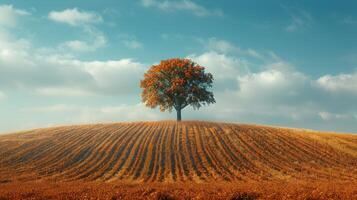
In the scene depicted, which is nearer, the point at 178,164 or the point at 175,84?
the point at 178,164

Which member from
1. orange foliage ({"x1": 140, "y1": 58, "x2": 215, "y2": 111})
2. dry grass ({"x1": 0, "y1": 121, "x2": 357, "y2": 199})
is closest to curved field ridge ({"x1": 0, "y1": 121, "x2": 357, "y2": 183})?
dry grass ({"x1": 0, "y1": 121, "x2": 357, "y2": 199})

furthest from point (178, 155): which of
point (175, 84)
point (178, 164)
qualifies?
point (175, 84)

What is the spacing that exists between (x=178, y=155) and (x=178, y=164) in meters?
3.96

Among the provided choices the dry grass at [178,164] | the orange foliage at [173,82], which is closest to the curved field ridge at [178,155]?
the dry grass at [178,164]

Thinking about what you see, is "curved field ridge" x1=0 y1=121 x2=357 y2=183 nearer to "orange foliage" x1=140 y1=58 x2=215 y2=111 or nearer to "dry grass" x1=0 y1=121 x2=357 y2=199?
"dry grass" x1=0 y1=121 x2=357 y2=199

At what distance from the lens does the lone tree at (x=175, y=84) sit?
74.9 metres

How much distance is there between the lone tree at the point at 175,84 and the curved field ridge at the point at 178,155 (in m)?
10.2

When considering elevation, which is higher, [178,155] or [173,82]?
[173,82]

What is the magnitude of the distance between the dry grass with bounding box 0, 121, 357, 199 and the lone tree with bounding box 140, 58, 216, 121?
9.67 meters

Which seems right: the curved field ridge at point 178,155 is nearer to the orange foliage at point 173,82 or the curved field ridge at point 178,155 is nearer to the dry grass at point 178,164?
the dry grass at point 178,164

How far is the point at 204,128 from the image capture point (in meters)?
65.7

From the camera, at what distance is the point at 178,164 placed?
42.7 meters

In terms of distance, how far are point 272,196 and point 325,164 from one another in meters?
22.7

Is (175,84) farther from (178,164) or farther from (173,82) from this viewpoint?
(178,164)
